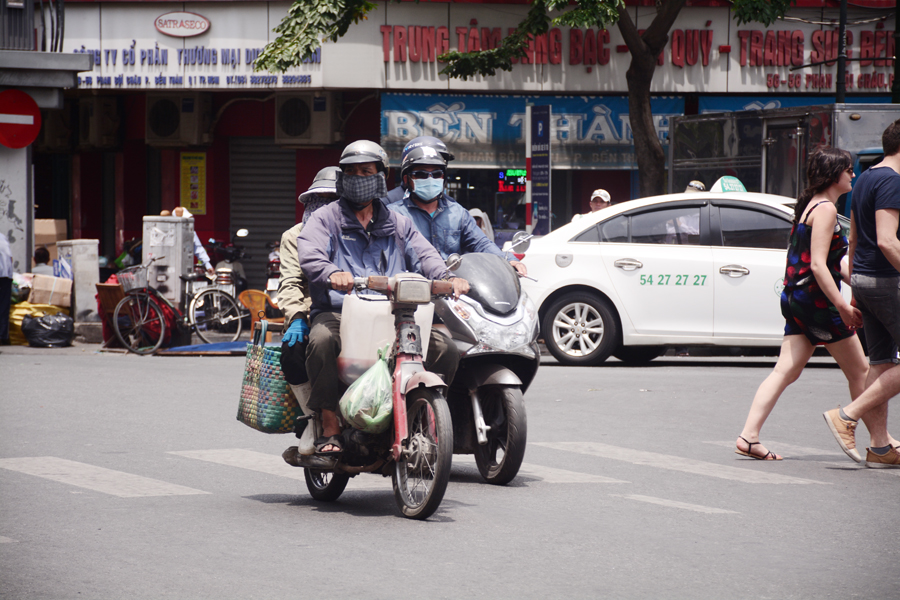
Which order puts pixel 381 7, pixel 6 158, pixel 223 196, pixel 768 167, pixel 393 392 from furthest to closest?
pixel 223 196 → pixel 381 7 → pixel 6 158 → pixel 768 167 → pixel 393 392

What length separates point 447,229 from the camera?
23.7 ft

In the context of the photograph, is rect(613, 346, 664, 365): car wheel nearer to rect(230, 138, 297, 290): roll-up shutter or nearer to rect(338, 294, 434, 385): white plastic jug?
rect(338, 294, 434, 385): white plastic jug

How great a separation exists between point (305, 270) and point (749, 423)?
3.07 metres

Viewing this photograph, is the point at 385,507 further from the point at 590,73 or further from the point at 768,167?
the point at 590,73

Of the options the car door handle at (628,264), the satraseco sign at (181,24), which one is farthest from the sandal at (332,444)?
the satraseco sign at (181,24)

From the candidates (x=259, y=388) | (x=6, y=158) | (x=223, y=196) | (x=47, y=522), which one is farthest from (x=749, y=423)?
(x=223, y=196)

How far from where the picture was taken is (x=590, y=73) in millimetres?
20297

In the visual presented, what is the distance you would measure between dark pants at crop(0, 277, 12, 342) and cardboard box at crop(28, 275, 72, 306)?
378mm

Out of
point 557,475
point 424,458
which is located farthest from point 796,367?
point 424,458

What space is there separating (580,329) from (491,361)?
6.17 metres

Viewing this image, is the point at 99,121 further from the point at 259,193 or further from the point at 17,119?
the point at 17,119

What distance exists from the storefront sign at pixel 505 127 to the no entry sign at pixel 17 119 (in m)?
5.85

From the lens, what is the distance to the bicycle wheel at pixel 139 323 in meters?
14.8

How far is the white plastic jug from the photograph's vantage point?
5.55 meters
